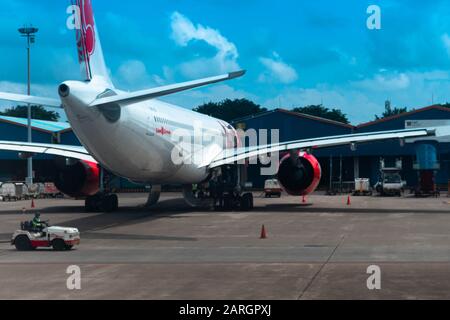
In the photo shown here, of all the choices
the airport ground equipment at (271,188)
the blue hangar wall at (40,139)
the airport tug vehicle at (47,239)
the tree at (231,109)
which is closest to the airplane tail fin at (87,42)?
the airport tug vehicle at (47,239)

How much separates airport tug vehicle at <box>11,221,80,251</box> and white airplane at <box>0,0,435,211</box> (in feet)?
14.1

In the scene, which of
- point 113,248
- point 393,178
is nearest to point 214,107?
point 393,178

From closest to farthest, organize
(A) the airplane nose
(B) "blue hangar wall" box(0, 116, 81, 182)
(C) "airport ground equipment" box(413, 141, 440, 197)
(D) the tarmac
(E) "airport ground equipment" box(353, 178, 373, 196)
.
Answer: (D) the tarmac, (A) the airplane nose, (C) "airport ground equipment" box(413, 141, 440, 197), (E) "airport ground equipment" box(353, 178, 373, 196), (B) "blue hangar wall" box(0, 116, 81, 182)

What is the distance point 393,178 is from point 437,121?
14.1 metres

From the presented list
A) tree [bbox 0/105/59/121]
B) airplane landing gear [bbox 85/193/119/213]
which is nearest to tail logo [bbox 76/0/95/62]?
airplane landing gear [bbox 85/193/119/213]

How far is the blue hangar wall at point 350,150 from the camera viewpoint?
208 ft

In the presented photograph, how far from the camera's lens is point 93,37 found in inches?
1006

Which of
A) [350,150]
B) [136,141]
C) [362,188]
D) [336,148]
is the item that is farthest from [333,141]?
[336,148]

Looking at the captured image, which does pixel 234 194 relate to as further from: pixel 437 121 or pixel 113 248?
pixel 437 121

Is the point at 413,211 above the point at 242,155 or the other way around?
the other way around

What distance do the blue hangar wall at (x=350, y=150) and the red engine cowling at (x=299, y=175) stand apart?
2884 cm

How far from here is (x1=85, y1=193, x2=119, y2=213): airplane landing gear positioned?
32.8m

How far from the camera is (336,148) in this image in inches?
2613

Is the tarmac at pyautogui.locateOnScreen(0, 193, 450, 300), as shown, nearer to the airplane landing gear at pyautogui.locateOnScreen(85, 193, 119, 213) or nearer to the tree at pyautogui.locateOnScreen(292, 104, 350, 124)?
the airplane landing gear at pyautogui.locateOnScreen(85, 193, 119, 213)
